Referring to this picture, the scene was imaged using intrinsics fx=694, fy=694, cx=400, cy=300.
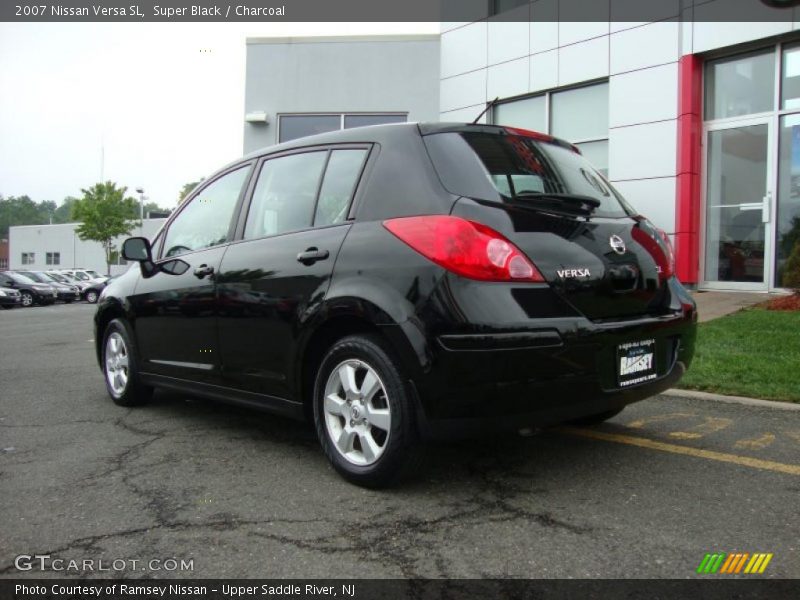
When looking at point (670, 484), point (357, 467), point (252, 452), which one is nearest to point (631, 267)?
point (670, 484)

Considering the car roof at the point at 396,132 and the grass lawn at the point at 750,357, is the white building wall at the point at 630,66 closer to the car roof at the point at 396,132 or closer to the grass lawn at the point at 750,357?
the grass lawn at the point at 750,357

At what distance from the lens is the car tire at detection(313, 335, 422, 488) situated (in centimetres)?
303

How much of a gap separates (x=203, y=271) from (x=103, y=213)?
169 feet

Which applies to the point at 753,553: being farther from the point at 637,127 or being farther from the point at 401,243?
the point at 637,127

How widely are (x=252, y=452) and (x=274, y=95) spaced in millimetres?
14578

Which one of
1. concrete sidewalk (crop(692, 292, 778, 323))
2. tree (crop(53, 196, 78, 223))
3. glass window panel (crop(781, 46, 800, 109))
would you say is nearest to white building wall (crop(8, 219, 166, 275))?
concrete sidewalk (crop(692, 292, 778, 323))

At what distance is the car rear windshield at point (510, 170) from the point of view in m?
3.16

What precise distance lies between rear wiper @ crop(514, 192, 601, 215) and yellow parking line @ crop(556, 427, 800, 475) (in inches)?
56.5

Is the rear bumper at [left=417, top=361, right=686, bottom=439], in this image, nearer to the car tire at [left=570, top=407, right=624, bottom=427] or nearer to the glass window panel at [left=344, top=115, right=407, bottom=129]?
the car tire at [left=570, top=407, right=624, bottom=427]

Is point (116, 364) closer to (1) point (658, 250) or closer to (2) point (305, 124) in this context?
(1) point (658, 250)

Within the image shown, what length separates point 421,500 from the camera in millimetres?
3102

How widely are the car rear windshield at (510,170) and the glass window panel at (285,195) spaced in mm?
795

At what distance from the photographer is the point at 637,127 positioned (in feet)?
39.7

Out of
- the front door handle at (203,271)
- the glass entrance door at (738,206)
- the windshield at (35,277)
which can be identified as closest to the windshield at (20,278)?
the windshield at (35,277)
